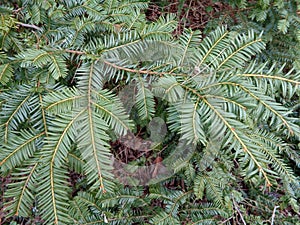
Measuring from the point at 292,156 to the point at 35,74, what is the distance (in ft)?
5.29

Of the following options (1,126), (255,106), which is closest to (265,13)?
(255,106)

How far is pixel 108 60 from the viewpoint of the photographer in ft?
3.48

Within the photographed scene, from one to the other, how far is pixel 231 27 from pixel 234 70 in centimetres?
88

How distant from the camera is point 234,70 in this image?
40.1 inches

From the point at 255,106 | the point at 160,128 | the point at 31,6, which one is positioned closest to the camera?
the point at 255,106

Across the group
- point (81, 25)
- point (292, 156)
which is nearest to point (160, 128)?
point (81, 25)

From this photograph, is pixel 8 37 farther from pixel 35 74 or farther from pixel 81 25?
pixel 81 25

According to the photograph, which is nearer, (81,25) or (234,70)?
(234,70)

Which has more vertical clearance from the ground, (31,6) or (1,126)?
(31,6)

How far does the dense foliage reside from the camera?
0.92 metres

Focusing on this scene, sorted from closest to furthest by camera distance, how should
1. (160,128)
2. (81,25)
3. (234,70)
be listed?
(234,70), (81,25), (160,128)

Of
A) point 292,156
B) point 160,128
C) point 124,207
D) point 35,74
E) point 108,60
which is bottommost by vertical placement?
point 124,207

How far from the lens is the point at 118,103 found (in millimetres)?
987

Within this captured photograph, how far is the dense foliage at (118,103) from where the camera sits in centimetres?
92
